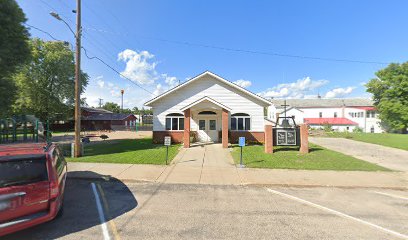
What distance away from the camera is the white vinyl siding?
60.7 feet

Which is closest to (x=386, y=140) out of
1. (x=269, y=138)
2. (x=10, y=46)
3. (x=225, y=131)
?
(x=269, y=138)

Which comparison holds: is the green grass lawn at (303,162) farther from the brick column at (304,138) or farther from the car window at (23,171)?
the car window at (23,171)

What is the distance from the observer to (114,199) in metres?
6.45

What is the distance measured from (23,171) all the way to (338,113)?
61625 mm

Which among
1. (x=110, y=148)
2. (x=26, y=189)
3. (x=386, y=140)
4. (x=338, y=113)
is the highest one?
(x=338, y=113)

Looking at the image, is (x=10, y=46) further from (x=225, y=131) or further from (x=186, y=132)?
(x=225, y=131)

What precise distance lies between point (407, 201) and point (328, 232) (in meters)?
4.12

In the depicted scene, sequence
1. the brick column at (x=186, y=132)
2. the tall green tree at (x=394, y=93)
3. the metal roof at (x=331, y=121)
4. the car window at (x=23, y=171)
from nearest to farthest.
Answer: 1. the car window at (x=23, y=171)
2. the brick column at (x=186, y=132)
3. the tall green tree at (x=394, y=93)
4. the metal roof at (x=331, y=121)

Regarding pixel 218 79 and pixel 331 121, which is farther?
pixel 331 121

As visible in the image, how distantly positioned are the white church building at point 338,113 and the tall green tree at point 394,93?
7.00 metres

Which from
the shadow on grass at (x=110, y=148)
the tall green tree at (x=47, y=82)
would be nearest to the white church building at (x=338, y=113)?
the shadow on grass at (x=110, y=148)

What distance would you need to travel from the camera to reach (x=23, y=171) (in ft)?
13.7

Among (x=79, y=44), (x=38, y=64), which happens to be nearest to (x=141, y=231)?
(x=79, y=44)

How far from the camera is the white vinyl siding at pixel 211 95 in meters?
18.5
